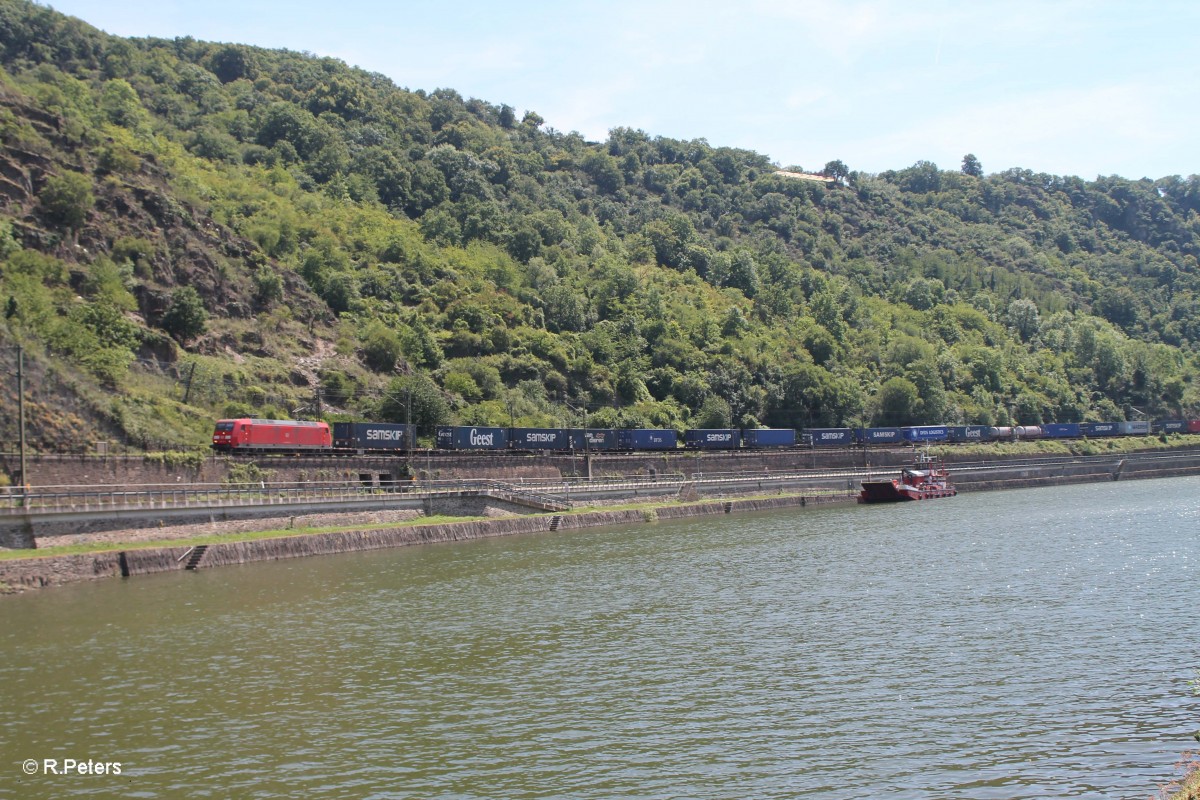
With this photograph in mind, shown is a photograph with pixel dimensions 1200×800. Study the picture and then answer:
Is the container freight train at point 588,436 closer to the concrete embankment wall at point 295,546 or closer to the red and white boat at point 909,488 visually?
the concrete embankment wall at point 295,546

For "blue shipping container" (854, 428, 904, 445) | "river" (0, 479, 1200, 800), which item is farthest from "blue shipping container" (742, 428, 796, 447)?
"river" (0, 479, 1200, 800)

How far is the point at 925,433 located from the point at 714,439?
3474 centimetres

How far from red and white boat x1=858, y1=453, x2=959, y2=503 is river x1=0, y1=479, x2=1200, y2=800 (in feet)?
143

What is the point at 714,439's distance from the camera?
11100 cm

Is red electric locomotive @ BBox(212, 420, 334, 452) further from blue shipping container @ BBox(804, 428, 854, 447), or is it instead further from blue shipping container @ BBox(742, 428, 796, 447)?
blue shipping container @ BBox(804, 428, 854, 447)

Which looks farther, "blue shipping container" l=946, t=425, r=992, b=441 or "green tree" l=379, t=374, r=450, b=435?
"blue shipping container" l=946, t=425, r=992, b=441

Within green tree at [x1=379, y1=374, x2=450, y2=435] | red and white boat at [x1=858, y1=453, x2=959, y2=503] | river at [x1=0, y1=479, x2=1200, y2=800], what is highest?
green tree at [x1=379, y1=374, x2=450, y2=435]

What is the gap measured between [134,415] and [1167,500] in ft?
271

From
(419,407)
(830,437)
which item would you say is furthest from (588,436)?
(830,437)

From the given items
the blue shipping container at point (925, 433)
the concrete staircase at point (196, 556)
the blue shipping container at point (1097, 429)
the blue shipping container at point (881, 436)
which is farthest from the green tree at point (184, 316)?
the blue shipping container at point (1097, 429)

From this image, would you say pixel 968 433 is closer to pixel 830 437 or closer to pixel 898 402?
pixel 898 402

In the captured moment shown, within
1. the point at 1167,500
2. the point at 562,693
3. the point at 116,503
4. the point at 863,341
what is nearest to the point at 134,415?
the point at 116,503

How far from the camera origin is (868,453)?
120 meters

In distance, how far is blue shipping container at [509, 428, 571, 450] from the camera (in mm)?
90312
